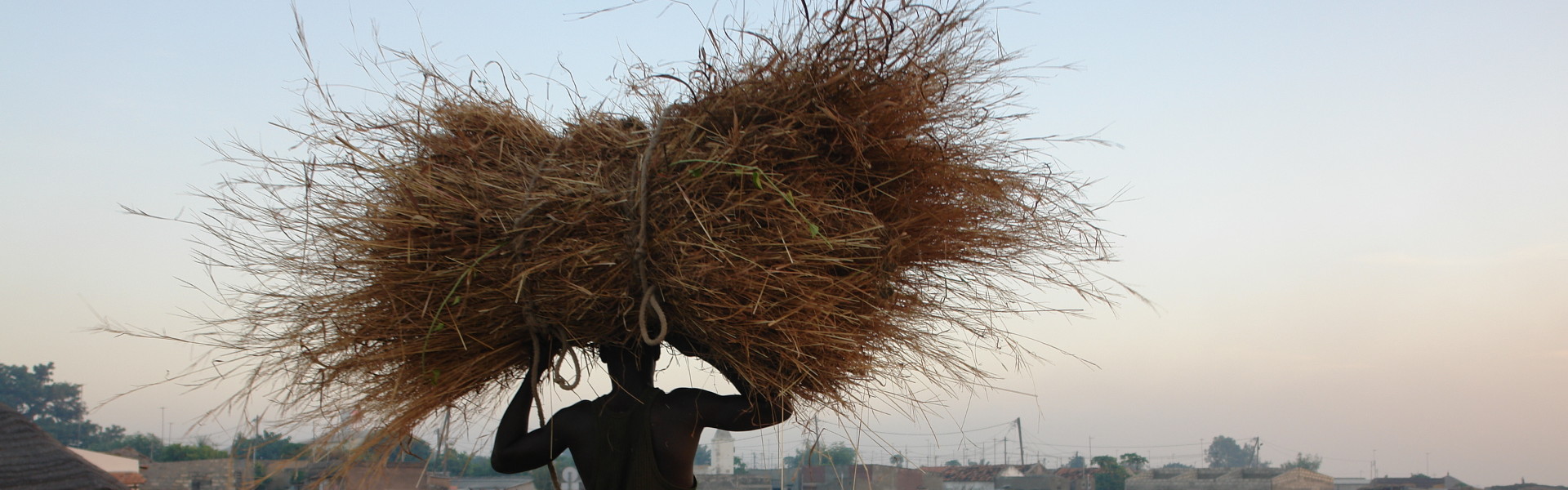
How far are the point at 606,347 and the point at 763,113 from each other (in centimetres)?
67

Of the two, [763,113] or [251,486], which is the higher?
[763,113]

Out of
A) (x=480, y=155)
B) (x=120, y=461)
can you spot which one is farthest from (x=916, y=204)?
(x=120, y=461)

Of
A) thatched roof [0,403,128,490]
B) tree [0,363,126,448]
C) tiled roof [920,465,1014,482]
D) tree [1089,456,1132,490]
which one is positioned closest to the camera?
thatched roof [0,403,128,490]

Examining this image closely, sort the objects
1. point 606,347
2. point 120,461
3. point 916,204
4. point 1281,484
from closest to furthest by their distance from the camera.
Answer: point 916,204 < point 606,347 < point 120,461 < point 1281,484

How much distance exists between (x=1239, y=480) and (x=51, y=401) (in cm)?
6328

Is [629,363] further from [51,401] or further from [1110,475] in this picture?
[51,401]

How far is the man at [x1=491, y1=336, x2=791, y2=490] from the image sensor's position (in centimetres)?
213

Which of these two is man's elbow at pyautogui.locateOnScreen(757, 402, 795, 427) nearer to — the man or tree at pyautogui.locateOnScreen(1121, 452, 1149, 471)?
the man

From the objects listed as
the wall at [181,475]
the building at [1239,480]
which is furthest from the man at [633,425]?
the building at [1239,480]

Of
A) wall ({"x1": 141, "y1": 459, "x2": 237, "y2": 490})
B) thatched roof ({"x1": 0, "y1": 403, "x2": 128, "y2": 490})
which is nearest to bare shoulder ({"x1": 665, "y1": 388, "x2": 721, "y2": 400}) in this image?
thatched roof ({"x1": 0, "y1": 403, "x2": 128, "y2": 490})

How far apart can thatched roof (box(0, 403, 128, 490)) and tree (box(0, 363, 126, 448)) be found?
62.6 meters

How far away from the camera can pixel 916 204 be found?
2.02 metres

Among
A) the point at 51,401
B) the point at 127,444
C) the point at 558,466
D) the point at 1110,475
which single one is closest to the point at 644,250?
the point at 558,466

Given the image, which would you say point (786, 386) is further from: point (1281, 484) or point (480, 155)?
point (1281, 484)
